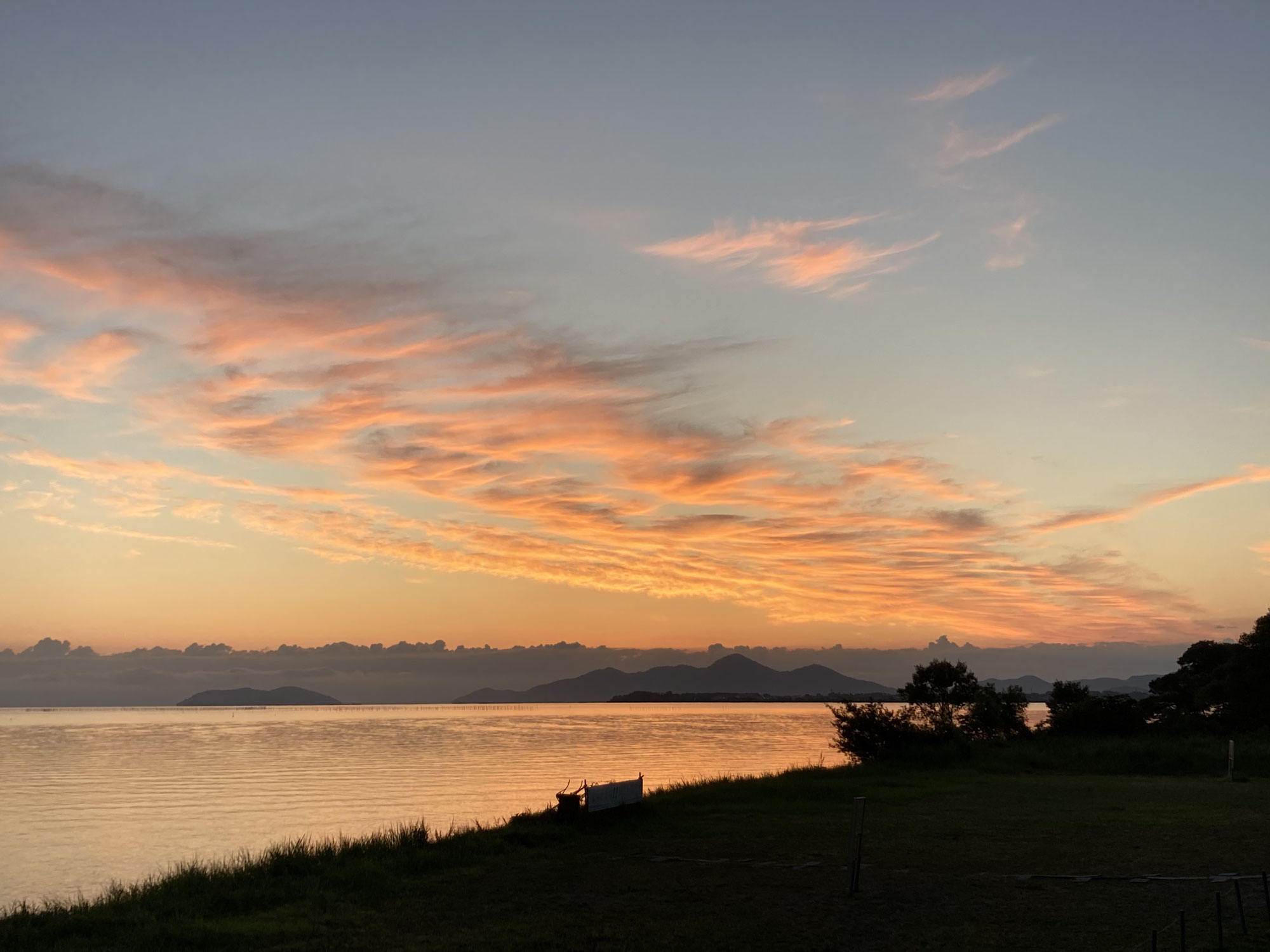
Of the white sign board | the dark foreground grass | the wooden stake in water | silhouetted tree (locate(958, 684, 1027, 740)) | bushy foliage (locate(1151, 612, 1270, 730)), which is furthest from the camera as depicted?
bushy foliage (locate(1151, 612, 1270, 730))

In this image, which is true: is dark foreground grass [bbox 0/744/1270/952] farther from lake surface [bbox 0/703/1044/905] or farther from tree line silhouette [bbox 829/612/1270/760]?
tree line silhouette [bbox 829/612/1270/760]

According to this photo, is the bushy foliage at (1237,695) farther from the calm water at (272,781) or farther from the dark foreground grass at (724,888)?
the dark foreground grass at (724,888)

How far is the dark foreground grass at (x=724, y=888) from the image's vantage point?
13141 millimetres

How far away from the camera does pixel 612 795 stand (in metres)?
25.6

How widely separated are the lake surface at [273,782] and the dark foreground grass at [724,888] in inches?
415

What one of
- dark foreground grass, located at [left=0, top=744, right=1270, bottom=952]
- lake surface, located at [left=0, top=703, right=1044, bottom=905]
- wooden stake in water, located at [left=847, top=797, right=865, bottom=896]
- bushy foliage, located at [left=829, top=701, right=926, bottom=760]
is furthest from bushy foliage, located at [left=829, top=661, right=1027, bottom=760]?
wooden stake in water, located at [left=847, top=797, right=865, bottom=896]

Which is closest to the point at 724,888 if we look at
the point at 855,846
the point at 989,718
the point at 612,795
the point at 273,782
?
the point at 855,846

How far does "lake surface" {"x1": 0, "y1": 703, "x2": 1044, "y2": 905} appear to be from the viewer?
34094mm

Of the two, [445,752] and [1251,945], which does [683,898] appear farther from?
[445,752]

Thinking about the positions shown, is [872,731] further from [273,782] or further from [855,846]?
[273,782]

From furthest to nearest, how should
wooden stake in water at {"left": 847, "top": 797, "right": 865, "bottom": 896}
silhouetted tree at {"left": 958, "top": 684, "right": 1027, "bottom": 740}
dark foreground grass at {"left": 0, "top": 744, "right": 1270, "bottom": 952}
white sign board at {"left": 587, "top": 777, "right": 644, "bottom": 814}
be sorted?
silhouetted tree at {"left": 958, "top": 684, "right": 1027, "bottom": 740}
white sign board at {"left": 587, "top": 777, "right": 644, "bottom": 814}
wooden stake in water at {"left": 847, "top": 797, "right": 865, "bottom": 896}
dark foreground grass at {"left": 0, "top": 744, "right": 1270, "bottom": 952}

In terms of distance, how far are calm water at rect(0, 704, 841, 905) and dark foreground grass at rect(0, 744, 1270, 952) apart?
10.5 meters

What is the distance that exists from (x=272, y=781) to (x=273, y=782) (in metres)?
0.51

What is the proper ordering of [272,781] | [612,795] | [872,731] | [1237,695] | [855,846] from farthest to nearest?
[272,781] → [1237,695] → [872,731] → [612,795] → [855,846]
